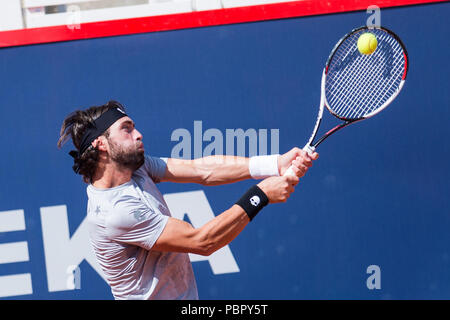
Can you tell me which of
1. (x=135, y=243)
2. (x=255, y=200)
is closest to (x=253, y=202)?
(x=255, y=200)

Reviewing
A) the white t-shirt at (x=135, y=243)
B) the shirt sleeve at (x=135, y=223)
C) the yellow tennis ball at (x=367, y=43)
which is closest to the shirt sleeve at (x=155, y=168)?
the white t-shirt at (x=135, y=243)

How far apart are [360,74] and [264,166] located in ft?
2.64

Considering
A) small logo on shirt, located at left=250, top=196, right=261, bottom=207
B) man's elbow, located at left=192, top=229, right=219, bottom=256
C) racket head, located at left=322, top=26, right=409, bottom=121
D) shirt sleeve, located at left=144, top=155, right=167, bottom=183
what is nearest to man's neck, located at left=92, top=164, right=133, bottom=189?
shirt sleeve, located at left=144, top=155, right=167, bottom=183

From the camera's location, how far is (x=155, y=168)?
2.92 meters

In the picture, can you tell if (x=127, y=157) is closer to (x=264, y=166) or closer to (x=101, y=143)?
(x=101, y=143)

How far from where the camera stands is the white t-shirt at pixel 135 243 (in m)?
2.51

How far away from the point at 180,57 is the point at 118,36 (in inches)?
15.1

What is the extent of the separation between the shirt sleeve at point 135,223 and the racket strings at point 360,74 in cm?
121

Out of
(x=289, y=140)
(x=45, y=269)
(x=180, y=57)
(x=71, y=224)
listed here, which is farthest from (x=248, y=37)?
(x=45, y=269)

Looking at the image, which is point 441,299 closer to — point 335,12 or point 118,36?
point 335,12

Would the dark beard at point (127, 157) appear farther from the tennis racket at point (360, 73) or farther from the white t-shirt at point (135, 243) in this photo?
the tennis racket at point (360, 73)

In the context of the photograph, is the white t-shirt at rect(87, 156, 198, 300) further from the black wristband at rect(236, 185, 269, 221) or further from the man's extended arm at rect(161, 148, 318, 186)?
the black wristband at rect(236, 185, 269, 221)

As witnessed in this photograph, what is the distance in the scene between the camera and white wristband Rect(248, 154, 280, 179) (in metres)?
2.84
